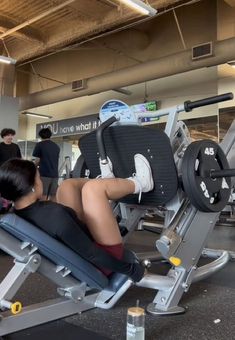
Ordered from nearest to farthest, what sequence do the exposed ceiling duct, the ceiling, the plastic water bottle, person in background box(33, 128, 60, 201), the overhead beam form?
the plastic water bottle → person in background box(33, 128, 60, 201) → the ceiling → the overhead beam → the exposed ceiling duct

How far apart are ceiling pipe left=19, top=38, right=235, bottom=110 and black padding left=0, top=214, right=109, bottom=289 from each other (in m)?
4.96

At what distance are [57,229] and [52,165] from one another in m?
3.05

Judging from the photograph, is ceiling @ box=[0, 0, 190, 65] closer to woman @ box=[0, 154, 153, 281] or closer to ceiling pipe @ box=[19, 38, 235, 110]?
ceiling pipe @ box=[19, 38, 235, 110]

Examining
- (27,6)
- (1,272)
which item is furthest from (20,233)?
(27,6)

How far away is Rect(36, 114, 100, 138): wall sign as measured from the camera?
898 cm

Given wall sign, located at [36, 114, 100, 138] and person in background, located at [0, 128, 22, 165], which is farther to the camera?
wall sign, located at [36, 114, 100, 138]

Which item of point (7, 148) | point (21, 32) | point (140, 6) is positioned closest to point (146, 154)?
point (7, 148)

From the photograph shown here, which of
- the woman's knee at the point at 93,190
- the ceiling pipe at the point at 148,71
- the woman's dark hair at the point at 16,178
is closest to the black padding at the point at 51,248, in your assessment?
the woman's dark hair at the point at 16,178

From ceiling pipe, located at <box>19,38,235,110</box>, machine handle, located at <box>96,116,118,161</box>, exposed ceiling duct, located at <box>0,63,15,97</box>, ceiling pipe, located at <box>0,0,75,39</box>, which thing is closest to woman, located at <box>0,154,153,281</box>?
machine handle, located at <box>96,116,118,161</box>

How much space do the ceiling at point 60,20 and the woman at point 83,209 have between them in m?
4.66

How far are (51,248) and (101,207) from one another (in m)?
0.30

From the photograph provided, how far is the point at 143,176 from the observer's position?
5.92 feet

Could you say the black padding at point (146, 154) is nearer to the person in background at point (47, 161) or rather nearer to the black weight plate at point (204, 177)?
the black weight plate at point (204, 177)

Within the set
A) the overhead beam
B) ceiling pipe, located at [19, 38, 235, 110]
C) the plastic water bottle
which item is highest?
the overhead beam
